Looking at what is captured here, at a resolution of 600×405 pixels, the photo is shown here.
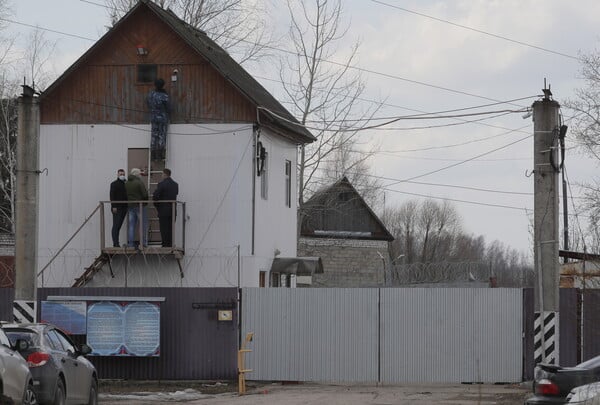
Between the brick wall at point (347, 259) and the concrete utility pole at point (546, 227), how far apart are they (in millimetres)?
38127

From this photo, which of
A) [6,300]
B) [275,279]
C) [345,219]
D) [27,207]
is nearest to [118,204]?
[6,300]

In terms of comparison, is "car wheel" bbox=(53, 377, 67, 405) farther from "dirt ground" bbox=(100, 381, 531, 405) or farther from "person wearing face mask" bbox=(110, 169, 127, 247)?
"person wearing face mask" bbox=(110, 169, 127, 247)

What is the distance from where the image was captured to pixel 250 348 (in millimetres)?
27188

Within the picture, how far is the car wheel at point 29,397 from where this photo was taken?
16302mm

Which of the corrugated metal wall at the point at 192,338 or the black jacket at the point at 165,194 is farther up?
the black jacket at the point at 165,194

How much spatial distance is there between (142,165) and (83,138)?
76.1 inches

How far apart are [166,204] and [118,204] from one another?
139 centimetres

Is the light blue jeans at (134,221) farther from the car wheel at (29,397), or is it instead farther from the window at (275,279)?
the car wheel at (29,397)

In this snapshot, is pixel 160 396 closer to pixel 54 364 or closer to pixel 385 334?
pixel 385 334

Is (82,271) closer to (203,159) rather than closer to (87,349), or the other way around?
(203,159)

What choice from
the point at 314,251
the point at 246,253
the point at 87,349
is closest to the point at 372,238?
the point at 314,251

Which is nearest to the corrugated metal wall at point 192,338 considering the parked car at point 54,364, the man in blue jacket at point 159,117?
the man in blue jacket at point 159,117

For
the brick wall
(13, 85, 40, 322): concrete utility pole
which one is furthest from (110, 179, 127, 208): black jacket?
the brick wall

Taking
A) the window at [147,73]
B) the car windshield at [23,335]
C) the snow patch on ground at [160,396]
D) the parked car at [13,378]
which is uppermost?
the window at [147,73]
